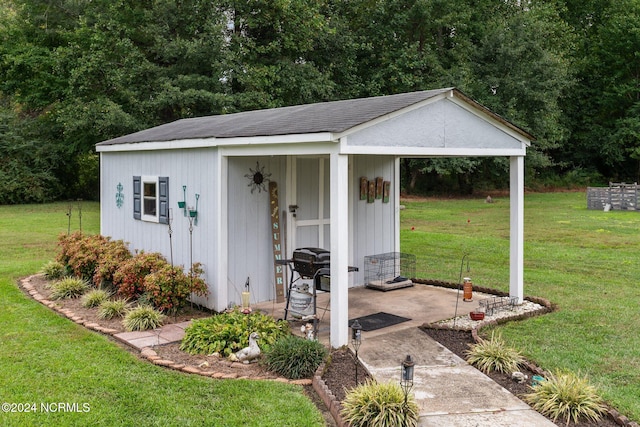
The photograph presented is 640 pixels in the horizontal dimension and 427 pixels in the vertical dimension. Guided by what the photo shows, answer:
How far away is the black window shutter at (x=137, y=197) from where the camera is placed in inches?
369

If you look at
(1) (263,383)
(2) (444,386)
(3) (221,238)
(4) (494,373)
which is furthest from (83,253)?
(4) (494,373)

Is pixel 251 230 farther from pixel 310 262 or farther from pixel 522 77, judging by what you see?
pixel 522 77

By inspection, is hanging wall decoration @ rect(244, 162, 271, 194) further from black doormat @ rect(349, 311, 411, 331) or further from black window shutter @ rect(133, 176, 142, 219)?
black window shutter @ rect(133, 176, 142, 219)

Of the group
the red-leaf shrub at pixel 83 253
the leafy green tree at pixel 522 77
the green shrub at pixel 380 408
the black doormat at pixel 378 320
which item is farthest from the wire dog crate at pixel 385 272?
the leafy green tree at pixel 522 77

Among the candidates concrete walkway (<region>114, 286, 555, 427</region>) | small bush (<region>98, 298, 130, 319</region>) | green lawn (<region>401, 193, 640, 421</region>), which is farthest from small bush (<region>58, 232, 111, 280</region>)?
green lawn (<region>401, 193, 640, 421</region>)

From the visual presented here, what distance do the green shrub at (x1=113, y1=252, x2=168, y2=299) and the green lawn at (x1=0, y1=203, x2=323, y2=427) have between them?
3.30ft

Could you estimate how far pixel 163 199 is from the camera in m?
8.70

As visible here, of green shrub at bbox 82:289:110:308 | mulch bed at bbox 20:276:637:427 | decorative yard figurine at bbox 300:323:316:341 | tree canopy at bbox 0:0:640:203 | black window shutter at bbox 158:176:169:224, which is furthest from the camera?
tree canopy at bbox 0:0:640:203

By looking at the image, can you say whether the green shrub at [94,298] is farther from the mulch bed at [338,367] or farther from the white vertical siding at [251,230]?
the white vertical siding at [251,230]

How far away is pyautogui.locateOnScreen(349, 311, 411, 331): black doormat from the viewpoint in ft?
22.8

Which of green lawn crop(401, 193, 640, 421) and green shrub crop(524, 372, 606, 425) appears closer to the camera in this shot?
green shrub crop(524, 372, 606, 425)

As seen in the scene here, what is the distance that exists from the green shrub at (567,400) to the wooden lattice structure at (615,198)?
1930cm

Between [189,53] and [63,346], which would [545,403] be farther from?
[189,53]

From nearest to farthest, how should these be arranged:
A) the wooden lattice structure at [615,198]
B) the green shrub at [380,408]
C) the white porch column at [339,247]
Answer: the green shrub at [380,408]
the white porch column at [339,247]
the wooden lattice structure at [615,198]
